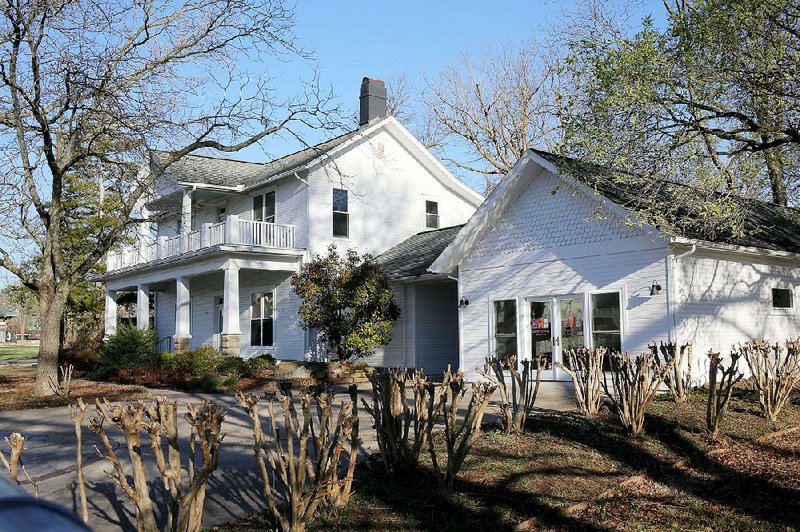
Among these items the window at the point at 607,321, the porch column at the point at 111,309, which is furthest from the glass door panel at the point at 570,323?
the porch column at the point at 111,309

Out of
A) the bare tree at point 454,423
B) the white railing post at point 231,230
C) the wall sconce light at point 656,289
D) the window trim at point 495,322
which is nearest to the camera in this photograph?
the bare tree at point 454,423

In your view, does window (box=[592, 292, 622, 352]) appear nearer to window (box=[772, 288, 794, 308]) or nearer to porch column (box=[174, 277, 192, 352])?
window (box=[772, 288, 794, 308])

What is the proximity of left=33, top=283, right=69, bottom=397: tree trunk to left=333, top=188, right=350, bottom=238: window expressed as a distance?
903 cm

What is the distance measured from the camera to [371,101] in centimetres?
2505

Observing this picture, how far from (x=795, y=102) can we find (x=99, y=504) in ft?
39.1

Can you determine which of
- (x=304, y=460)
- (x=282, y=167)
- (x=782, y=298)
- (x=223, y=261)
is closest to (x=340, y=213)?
(x=282, y=167)

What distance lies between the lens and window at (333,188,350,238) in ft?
74.7

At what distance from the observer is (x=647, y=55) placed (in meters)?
11.5

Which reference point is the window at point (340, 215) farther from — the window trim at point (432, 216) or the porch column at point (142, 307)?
the porch column at point (142, 307)

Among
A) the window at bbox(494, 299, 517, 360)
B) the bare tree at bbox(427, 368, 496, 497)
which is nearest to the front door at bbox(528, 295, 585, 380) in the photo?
the window at bbox(494, 299, 517, 360)

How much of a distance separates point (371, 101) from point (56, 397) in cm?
1463

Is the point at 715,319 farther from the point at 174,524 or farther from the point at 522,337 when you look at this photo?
the point at 174,524

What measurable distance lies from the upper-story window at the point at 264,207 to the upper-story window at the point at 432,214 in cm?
558

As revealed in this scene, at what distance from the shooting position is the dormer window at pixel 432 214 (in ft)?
84.2
